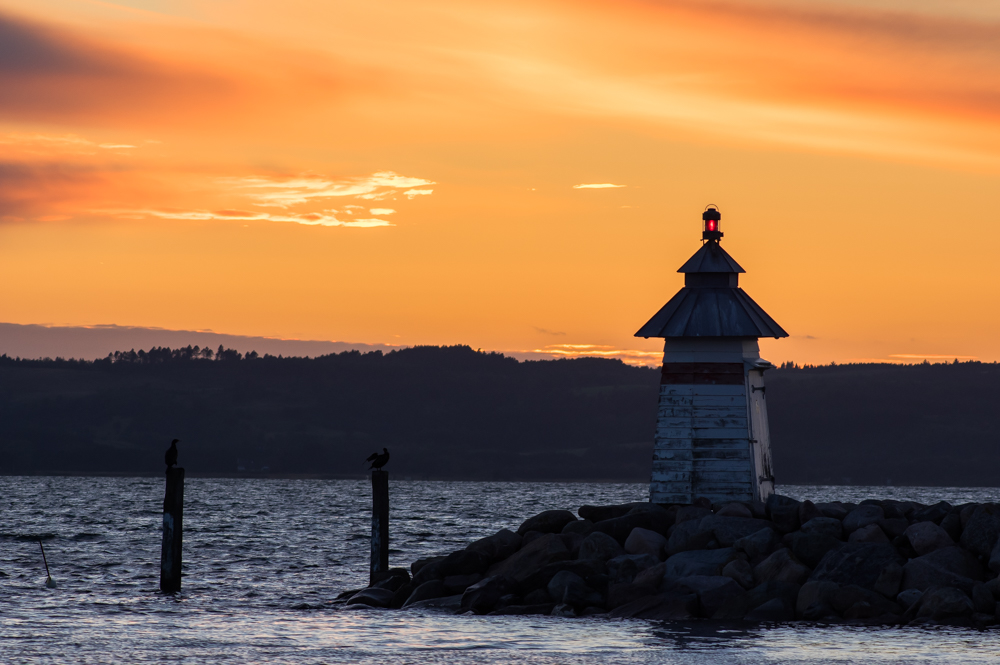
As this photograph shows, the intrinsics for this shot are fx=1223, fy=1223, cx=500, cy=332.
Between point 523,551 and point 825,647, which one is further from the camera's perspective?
point 523,551

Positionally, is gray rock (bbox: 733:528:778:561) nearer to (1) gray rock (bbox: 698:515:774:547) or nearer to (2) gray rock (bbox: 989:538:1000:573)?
(1) gray rock (bbox: 698:515:774:547)

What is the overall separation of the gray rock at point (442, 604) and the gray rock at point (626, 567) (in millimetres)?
3174

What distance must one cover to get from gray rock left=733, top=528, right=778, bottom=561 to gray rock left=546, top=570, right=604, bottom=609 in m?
2.98

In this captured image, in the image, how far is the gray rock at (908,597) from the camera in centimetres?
2192

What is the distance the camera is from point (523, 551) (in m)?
25.7

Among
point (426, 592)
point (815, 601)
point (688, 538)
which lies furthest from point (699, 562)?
point (426, 592)

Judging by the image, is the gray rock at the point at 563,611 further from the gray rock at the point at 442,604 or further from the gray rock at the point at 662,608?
the gray rock at the point at 442,604

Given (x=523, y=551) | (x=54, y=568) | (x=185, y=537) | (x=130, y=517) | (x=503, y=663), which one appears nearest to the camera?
(x=503, y=663)

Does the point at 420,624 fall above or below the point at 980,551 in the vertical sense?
below

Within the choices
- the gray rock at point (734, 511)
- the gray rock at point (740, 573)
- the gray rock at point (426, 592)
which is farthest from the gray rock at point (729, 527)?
the gray rock at point (426, 592)

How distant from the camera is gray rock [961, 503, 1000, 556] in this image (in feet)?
76.8

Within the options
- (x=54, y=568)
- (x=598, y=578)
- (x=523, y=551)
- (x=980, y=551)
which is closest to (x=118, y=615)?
(x=523, y=551)

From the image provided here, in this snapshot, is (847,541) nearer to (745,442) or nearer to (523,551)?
(745,442)

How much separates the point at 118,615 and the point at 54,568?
13348 mm
